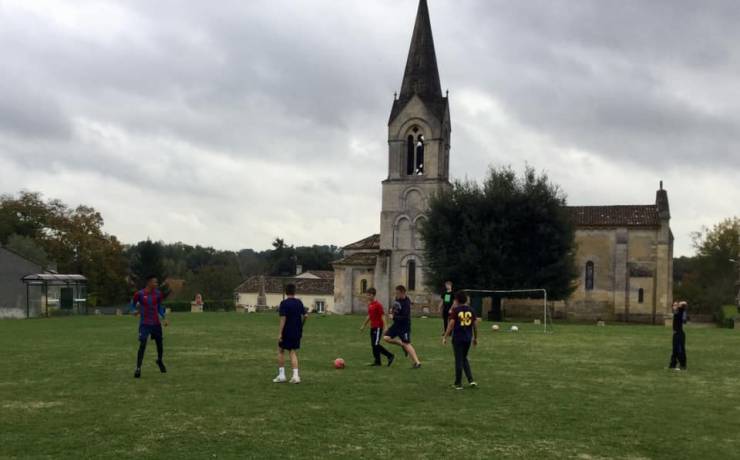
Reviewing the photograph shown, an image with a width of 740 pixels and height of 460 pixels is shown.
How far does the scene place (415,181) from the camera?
62.7 m

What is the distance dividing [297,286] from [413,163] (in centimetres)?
3658

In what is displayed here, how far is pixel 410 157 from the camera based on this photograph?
209ft

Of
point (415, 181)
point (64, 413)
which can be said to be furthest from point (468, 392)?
point (415, 181)

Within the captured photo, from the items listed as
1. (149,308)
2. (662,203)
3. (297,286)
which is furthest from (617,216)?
(149,308)

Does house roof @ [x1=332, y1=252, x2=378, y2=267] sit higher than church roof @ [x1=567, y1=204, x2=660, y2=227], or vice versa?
church roof @ [x1=567, y1=204, x2=660, y2=227]

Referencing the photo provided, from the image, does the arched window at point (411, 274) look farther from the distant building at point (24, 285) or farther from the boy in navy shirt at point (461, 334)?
the boy in navy shirt at point (461, 334)

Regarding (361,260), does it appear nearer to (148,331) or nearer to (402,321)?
(402,321)

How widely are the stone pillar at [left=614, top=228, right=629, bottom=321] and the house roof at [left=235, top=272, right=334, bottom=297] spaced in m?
40.3

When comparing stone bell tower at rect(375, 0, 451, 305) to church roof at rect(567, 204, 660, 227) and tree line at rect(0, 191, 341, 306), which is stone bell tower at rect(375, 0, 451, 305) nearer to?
church roof at rect(567, 204, 660, 227)

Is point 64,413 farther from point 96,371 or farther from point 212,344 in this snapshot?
point 212,344

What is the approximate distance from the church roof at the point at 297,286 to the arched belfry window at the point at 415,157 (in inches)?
1241

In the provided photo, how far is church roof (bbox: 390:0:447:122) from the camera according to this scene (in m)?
62.9

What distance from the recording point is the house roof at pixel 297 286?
304 feet

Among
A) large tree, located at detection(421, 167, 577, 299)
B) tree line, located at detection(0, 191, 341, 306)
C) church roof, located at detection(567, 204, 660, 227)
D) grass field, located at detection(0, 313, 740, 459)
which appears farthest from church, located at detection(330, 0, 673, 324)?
grass field, located at detection(0, 313, 740, 459)
